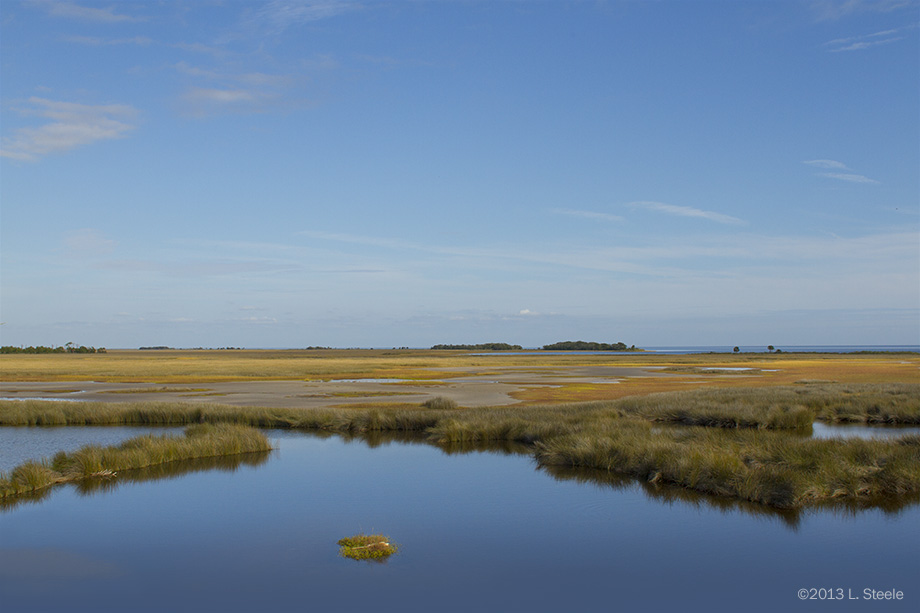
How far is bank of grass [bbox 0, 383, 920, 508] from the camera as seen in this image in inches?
613

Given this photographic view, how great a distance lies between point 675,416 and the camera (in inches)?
1097

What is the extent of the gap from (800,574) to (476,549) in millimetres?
5235

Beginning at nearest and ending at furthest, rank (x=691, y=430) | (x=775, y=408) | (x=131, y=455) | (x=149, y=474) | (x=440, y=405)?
(x=149, y=474) → (x=131, y=455) → (x=691, y=430) → (x=775, y=408) → (x=440, y=405)

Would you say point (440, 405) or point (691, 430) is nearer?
point (691, 430)

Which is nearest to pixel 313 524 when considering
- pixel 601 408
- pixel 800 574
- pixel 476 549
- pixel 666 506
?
pixel 476 549

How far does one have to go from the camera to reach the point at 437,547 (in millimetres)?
12141

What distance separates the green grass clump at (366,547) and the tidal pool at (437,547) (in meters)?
0.20

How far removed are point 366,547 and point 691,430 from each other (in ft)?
47.7

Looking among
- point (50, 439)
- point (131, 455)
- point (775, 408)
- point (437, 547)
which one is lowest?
point (437, 547)

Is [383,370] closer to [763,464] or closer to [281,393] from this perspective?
[281,393]

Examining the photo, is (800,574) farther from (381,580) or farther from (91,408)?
(91,408)

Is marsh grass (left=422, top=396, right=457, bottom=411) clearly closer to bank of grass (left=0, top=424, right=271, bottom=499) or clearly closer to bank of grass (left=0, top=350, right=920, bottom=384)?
bank of grass (left=0, top=350, right=920, bottom=384)

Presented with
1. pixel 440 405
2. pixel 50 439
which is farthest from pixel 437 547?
pixel 440 405

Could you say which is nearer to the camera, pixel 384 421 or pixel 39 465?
pixel 39 465
